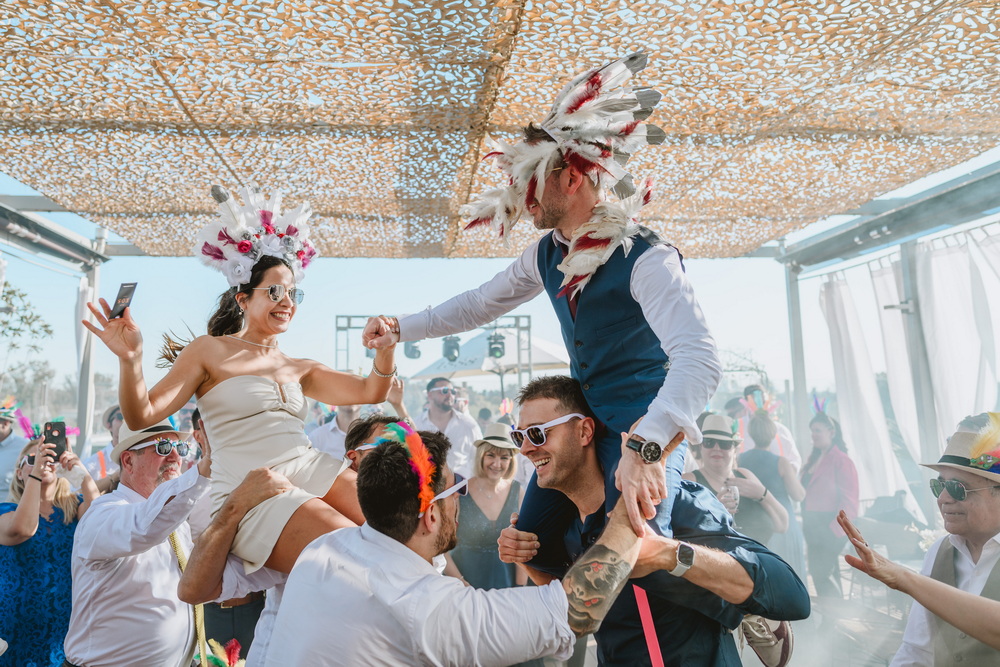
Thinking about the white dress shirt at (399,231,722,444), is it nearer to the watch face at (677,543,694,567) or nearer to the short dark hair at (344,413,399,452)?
the watch face at (677,543,694,567)

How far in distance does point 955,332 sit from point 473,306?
178 inches

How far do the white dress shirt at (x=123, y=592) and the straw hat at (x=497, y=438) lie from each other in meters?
2.01

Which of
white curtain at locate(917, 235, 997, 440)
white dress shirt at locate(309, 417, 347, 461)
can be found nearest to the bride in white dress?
white dress shirt at locate(309, 417, 347, 461)

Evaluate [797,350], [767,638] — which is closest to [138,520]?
[767,638]

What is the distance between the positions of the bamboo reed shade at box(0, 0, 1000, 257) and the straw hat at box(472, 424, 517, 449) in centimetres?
203

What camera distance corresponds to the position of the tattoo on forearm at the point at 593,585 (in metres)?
1.43

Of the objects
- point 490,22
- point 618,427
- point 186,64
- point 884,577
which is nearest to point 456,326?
point 618,427

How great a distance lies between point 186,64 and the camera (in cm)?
372

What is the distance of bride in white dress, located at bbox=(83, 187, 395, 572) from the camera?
206cm

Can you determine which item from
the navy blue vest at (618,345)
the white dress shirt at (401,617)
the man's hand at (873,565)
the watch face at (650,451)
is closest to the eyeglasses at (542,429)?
the navy blue vest at (618,345)

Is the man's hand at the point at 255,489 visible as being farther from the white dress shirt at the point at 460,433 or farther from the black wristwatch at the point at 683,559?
the white dress shirt at the point at 460,433

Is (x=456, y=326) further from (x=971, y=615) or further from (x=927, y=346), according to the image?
(x=927, y=346)

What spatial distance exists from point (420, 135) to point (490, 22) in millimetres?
1429

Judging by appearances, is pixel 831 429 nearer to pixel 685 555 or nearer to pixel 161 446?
pixel 685 555
